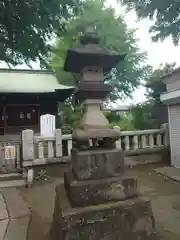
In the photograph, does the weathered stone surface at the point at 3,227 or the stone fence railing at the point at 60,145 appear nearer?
the weathered stone surface at the point at 3,227

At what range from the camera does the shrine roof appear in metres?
14.0

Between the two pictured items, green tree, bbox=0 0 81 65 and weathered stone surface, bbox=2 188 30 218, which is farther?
green tree, bbox=0 0 81 65

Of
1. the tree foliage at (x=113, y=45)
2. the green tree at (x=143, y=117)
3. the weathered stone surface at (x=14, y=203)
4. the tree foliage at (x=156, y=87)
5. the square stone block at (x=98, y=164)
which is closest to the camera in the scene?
the square stone block at (x=98, y=164)

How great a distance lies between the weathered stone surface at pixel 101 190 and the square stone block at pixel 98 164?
83 millimetres

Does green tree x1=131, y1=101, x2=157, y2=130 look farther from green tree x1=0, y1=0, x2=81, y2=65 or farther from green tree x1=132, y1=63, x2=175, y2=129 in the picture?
green tree x1=0, y1=0, x2=81, y2=65

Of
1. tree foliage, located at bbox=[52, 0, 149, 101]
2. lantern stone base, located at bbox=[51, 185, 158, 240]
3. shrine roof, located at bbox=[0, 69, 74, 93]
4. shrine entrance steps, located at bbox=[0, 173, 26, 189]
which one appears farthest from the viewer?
tree foliage, located at bbox=[52, 0, 149, 101]

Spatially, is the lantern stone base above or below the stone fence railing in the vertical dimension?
below

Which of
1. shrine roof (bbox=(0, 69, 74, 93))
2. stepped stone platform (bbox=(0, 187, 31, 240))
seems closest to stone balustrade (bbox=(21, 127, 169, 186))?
stepped stone platform (bbox=(0, 187, 31, 240))

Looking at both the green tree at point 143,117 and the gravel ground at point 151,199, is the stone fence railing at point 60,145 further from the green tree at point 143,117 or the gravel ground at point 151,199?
the green tree at point 143,117

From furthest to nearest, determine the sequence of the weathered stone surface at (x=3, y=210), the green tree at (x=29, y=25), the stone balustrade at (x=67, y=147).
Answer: the green tree at (x=29, y=25) → the stone balustrade at (x=67, y=147) → the weathered stone surface at (x=3, y=210)

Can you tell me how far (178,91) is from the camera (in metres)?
→ 6.68

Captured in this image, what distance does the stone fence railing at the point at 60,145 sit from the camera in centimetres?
693

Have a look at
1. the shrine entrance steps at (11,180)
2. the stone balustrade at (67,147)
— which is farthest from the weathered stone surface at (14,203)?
the stone balustrade at (67,147)

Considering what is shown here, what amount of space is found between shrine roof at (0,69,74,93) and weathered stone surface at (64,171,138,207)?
36.1ft
